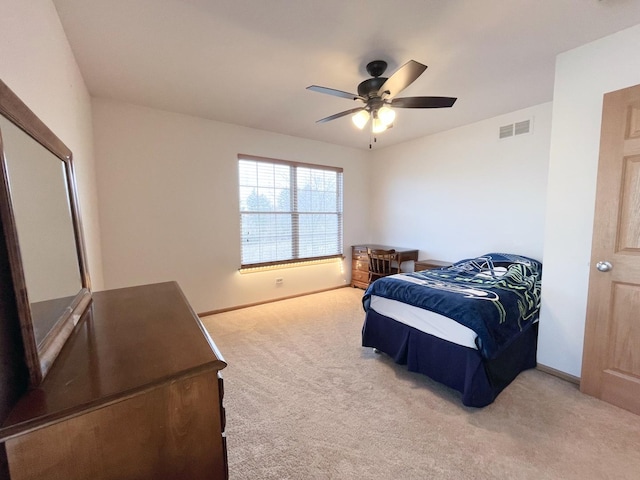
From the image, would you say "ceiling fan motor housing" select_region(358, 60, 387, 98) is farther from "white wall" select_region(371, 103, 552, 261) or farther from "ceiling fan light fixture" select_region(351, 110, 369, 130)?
"white wall" select_region(371, 103, 552, 261)

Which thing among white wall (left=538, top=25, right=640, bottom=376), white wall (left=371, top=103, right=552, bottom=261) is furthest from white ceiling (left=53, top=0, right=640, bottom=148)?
white wall (left=371, top=103, right=552, bottom=261)

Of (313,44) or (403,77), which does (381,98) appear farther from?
(313,44)

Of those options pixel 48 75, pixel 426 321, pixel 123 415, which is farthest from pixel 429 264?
pixel 48 75

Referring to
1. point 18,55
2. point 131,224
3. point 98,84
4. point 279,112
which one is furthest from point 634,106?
point 131,224

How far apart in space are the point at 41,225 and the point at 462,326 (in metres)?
2.34

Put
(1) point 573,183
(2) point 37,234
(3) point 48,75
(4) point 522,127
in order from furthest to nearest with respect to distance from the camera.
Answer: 1. (4) point 522,127
2. (1) point 573,183
3. (3) point 48,75
4. (2) point 37,234

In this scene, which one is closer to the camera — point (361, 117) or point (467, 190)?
point (361, 117)

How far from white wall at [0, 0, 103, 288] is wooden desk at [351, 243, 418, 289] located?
3650mm

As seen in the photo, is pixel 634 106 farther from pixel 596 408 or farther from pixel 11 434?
pixel 11 434

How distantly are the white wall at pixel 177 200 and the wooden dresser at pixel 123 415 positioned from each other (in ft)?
8.66

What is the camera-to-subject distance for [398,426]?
1.81 meters

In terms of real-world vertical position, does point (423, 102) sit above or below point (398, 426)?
above

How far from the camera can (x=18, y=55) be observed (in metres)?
1.15

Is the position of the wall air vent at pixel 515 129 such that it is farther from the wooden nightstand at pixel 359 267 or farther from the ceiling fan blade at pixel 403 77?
the wooden nightstand at pixel 359 267
